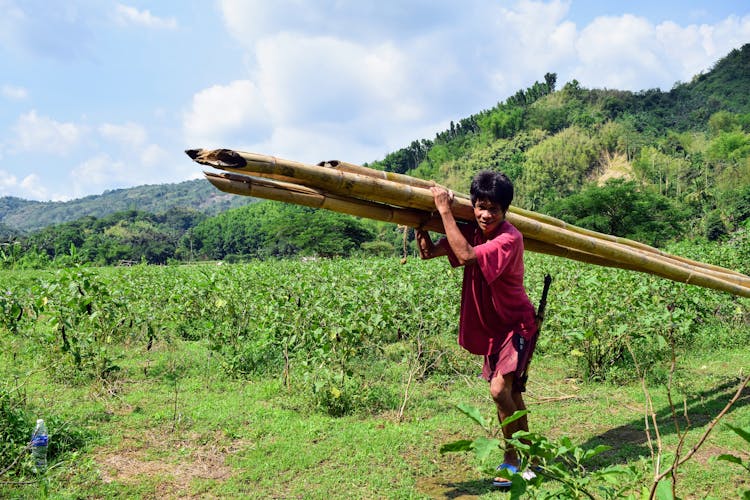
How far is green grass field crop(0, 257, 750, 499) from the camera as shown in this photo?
12.0 ft

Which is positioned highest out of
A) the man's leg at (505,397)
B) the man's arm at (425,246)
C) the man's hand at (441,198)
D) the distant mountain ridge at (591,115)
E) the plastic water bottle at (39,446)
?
the distant mountain ridge at (591,115)

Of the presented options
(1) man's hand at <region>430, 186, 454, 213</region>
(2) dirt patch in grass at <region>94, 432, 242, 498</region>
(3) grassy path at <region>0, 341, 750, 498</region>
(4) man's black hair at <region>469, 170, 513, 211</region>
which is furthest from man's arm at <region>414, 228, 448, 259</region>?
(2) dirt patch in grass at <region>94, 432, 242, 498</region>

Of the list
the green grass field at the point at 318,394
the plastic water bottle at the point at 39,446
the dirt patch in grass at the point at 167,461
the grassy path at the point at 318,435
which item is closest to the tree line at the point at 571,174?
the green grass field at the point at 318,394

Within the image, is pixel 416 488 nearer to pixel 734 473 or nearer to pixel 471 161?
pixel 734 473

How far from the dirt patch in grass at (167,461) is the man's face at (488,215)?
2.54m

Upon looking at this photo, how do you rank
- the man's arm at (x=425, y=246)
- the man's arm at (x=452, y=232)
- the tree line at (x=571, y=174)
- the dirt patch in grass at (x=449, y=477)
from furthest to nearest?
the tree line at (x=571, y=174) → the man's arm at (x=425, y=246) → the dirt patch in grass at (x=449, y=477) → the man's arm at (x=452, y=232)

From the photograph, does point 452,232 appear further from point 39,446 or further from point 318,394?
point 39,446

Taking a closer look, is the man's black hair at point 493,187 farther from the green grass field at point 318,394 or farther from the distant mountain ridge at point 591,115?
the distant mountain ridge at point 591,115

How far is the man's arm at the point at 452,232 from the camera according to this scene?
304cm

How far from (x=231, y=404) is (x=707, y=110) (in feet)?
340

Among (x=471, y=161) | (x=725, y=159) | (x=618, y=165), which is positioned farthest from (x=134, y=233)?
(x=725, y=159)

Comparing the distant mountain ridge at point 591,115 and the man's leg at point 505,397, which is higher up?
the distant mountain ridge at point 591,115

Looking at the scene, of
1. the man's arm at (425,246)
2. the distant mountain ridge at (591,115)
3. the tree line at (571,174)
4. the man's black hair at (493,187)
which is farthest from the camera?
the distant mountain ridge at (591,115)

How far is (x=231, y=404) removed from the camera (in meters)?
5.28
